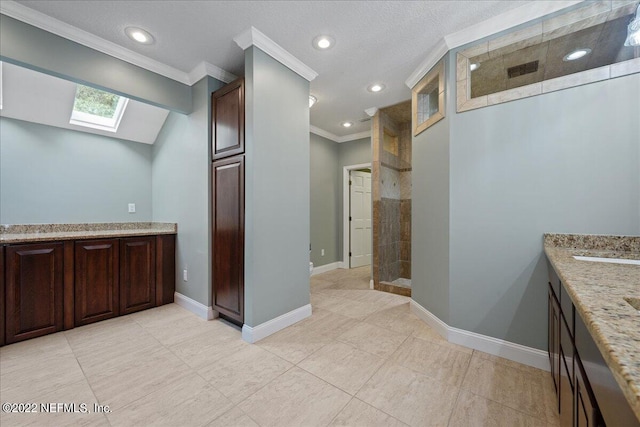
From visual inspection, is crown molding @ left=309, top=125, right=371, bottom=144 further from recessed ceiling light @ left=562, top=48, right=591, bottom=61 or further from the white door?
recessed ceiling light @ left=562, top=48, right=591, bottom=61

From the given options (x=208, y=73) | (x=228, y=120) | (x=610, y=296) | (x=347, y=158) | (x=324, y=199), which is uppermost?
(x=208, y=73)

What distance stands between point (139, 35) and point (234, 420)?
2948mm

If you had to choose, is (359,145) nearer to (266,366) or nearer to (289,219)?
(289,219)

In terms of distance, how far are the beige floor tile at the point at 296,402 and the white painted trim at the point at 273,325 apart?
1.89 feet

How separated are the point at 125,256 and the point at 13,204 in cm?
121

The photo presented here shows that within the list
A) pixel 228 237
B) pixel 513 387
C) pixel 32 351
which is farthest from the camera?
pixel 228 237

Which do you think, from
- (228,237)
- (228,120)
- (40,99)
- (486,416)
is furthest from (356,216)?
(40,99)

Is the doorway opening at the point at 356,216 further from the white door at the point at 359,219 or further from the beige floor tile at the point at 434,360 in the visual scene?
the beige floor tile at the point at 434,360

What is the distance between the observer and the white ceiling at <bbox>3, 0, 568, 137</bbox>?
183cm

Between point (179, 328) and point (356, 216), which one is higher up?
point (356, 216)

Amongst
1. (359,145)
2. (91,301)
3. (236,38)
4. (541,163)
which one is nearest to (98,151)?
(91,301)

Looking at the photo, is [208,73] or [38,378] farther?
[208,73]

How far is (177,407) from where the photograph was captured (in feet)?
4.75

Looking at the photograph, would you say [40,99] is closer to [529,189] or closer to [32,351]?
[32,351]
